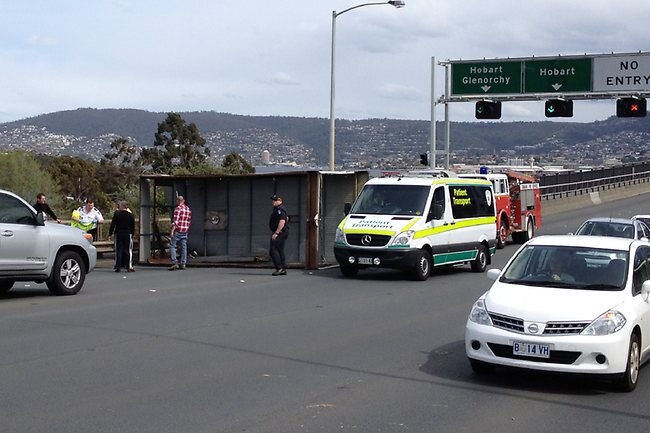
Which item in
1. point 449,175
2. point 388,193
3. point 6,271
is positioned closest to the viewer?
point 6,271

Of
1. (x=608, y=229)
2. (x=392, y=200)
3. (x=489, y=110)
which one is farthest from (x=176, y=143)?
(x=608, y=229)

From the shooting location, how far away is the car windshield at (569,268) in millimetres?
9766

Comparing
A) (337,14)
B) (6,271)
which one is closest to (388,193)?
(6,271)

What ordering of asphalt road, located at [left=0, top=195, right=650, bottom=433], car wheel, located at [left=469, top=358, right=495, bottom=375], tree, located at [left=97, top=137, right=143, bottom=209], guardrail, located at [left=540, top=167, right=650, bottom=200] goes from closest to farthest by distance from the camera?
asphalt road, located at [left=0, top=195, right=650, bottom=433], car wheel, located at [left=469, top=358, right=495, bottom=375], guardrail, located at [left=540, top=167, right=650, bottom=200], tree, located at [left=97, top=137, right=143, bottom=209]

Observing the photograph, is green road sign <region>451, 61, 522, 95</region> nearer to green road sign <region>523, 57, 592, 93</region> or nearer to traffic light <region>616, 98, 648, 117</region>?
green road sign <region>523, 57, 592, 93</region>

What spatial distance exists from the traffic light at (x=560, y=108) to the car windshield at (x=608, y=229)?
17556 millimetres

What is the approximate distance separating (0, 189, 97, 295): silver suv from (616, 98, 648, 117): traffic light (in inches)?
1026

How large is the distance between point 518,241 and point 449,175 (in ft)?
32.9

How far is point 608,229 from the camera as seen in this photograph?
21531 millimetres

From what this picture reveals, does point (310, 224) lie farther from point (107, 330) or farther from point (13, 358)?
point (13, 358)

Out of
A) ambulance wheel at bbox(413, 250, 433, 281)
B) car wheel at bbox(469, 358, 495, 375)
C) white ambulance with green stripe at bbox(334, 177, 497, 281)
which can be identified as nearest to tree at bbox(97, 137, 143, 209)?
white ambulance with green stripe at bbox(334, 177, 497, 281)

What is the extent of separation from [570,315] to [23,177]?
5545 cm

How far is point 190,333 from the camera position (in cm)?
1220

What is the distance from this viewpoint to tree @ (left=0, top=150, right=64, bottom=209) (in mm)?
58312
